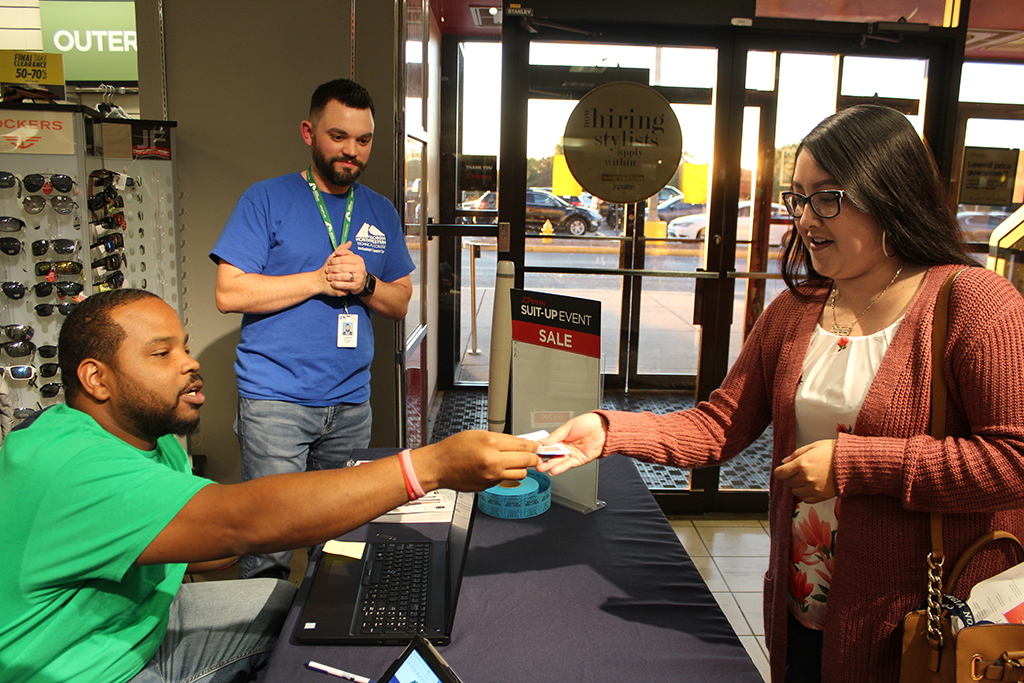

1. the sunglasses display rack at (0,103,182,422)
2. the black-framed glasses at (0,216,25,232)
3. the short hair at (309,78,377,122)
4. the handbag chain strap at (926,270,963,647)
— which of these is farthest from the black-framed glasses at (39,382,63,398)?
the handbag chain strap at (926,270,963,647)

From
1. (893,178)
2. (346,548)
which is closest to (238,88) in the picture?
(346,548)

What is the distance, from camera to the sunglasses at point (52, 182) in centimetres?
276

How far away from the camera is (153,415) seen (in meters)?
1.35

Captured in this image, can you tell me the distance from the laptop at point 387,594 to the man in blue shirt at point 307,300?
2.71 ft

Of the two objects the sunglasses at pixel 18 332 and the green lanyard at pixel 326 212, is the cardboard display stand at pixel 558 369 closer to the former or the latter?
the green lanyard at pixel 326 212

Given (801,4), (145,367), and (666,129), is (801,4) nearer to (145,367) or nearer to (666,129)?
(666,129)

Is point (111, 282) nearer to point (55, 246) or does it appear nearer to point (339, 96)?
point (55, 246)

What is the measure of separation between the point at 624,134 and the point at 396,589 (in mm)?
2668

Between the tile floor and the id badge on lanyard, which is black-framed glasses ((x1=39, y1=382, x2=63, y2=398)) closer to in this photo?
the id badge on lanyard

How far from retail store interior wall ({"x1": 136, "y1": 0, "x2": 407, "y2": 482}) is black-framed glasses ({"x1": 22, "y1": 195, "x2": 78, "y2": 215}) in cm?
56

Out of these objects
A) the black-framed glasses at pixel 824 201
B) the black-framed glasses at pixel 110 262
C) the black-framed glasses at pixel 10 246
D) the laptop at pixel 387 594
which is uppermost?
the black-framed glasses at pixel 824 201

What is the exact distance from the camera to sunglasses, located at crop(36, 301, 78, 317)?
2855mm

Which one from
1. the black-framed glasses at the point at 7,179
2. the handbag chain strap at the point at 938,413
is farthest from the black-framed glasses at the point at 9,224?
the handbag chain strap at the point at 938,413

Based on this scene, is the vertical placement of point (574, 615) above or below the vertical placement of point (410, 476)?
below
